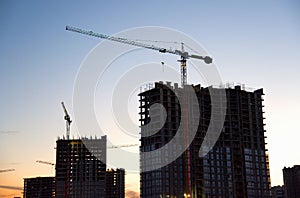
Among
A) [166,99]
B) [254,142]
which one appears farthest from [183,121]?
[254,142]

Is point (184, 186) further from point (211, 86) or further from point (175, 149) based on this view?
point (211, 86)

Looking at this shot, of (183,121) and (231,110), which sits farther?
(231,110)

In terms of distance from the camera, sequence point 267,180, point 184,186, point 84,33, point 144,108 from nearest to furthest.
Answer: point 84,33 → point 184,186 → point 144,108 → point 267,180

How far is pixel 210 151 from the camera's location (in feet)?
493

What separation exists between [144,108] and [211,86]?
28955 millimetres

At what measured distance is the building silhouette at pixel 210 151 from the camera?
457ft

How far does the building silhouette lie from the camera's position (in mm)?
139375

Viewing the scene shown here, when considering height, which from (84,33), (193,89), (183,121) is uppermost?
(84,33)

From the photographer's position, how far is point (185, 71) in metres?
136

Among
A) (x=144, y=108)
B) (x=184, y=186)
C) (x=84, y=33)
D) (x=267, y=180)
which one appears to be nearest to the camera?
(x=84, y=33)

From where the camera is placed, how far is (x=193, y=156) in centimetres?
14450

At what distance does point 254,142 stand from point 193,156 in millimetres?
27395

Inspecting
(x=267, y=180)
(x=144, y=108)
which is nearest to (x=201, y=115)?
(x=144, y=108)

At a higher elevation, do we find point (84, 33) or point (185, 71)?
point (84, 33)
